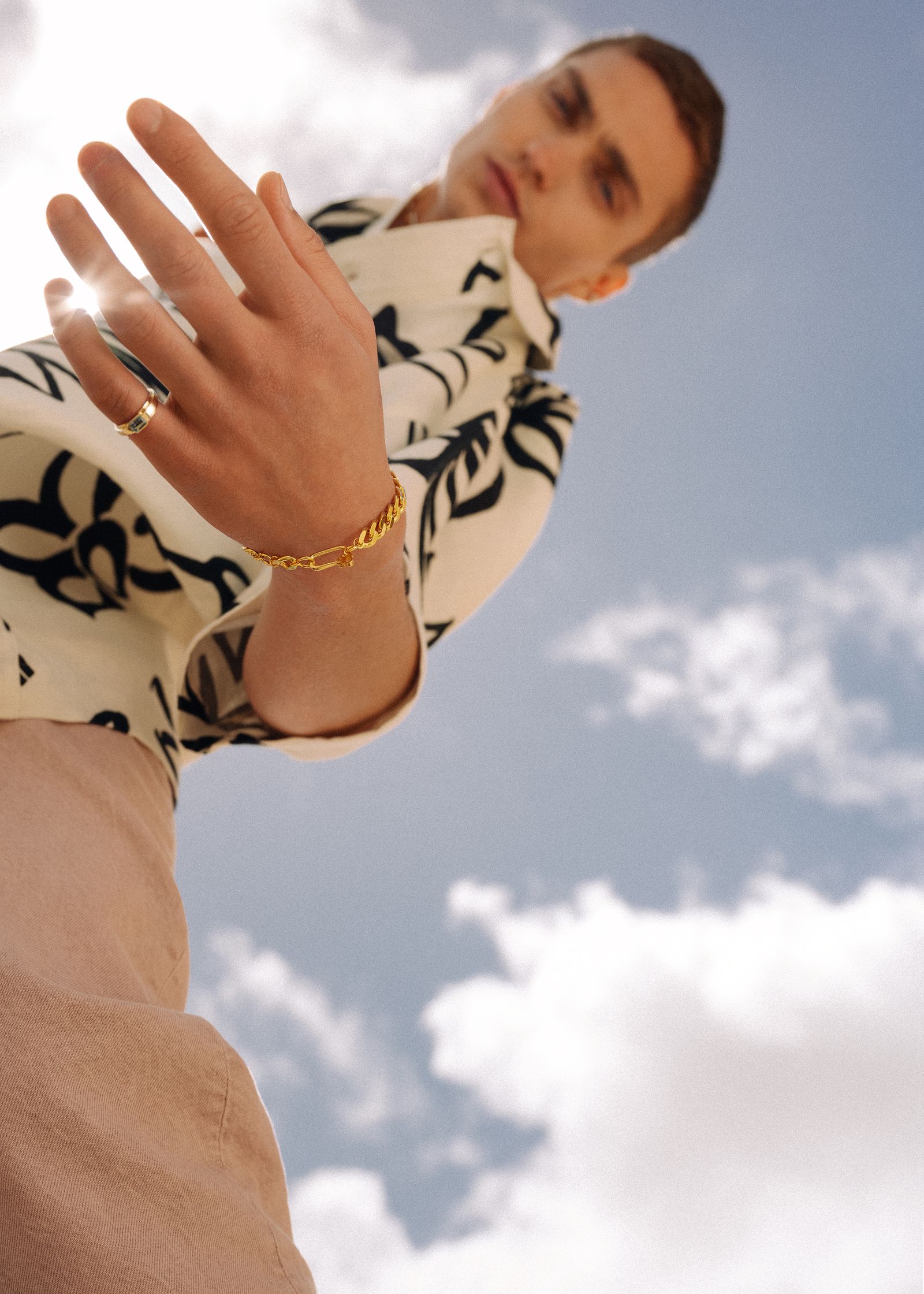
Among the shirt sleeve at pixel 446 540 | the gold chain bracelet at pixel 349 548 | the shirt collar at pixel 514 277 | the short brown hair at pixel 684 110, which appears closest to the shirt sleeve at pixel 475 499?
the shirt sleeve at pixel 446 540

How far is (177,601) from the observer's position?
1069 millimetres

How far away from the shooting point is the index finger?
0.60 m

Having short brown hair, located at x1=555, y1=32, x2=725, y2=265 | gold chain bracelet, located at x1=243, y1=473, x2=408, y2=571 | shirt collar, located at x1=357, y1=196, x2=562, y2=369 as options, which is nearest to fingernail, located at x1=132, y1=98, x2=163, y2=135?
gold chain bracelet, located at x1=243, y1=473, x2=408, y2=571

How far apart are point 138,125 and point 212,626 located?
43 cm

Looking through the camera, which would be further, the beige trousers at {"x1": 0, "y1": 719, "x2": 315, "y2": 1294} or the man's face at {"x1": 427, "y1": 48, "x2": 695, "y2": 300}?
the man's face at {"x1": 427, "y1": 48, "x2": 695, "y2": 300}

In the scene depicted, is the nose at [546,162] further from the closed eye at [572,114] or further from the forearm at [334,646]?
the forearm at [334,646]

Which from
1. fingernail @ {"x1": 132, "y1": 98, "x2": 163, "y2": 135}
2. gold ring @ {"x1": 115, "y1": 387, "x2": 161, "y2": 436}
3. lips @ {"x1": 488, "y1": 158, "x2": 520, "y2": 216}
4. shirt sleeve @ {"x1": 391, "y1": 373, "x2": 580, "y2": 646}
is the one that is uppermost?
Result: lips @ {"x1": 488, "y1": 158, "x2": 520, "y2": 216}

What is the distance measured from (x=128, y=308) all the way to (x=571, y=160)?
130 centimetres

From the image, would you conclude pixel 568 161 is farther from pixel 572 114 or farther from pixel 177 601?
pixel 177 601

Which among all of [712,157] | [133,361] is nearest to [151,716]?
[133,361]

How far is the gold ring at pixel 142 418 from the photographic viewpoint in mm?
649

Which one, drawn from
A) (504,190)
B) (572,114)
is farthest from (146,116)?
(572,114)

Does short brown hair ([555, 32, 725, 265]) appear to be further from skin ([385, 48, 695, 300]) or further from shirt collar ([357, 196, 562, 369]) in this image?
shirt collar ([357, 196, 562, 369])

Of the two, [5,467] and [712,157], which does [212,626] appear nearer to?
[5,467]
